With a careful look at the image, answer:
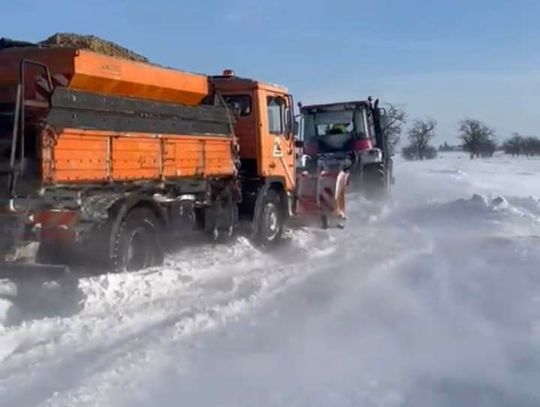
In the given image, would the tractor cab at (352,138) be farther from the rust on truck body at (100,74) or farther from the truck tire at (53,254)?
the truck tire at (53,254)

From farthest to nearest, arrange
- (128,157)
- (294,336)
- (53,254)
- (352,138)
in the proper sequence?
(352,138) < (128,157) < (53,254) < (294,336)

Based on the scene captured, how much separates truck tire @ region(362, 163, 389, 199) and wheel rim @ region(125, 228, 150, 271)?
11456 millimetres

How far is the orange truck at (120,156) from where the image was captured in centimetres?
677

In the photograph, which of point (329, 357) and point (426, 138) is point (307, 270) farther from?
point (426, 138)

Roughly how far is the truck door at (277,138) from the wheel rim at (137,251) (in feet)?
11.3

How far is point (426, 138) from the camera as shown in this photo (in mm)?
94312

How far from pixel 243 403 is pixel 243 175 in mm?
7516

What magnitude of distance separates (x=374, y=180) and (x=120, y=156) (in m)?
12.2

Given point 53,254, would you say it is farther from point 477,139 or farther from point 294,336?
point 477,139

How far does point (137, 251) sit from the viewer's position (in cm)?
841

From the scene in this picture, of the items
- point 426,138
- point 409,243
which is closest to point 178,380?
point 409,243

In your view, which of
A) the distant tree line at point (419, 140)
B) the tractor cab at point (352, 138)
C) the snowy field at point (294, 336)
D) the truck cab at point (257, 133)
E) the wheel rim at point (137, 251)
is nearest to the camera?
the snowy field at point (294, 336)

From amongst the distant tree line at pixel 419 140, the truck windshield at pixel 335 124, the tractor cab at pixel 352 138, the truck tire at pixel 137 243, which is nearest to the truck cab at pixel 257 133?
the truck tire at pixel 137 243

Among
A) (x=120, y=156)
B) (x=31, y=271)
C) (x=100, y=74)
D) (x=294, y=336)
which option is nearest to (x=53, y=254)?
(x=31, y=271)
